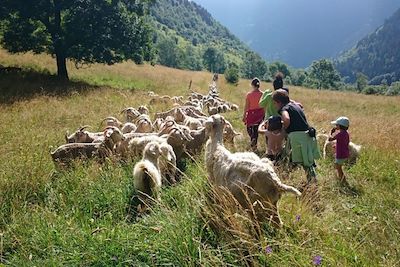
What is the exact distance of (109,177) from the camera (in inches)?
259

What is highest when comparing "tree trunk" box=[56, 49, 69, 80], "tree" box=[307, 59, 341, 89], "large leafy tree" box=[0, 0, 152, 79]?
"large leafy tree" box=[0, 0, 152, 79]

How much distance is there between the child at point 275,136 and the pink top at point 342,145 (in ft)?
4.29

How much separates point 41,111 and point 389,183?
1291 cm

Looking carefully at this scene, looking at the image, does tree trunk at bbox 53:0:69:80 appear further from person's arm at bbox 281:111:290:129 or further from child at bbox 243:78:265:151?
person's arm at bbox 281:111:290:129

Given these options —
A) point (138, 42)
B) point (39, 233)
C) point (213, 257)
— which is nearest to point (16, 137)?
point (39, 233)

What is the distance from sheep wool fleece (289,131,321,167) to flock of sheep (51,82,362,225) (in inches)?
51.9

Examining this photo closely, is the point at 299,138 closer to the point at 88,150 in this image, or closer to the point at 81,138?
the point at 88,150

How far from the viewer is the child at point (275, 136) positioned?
7145mm

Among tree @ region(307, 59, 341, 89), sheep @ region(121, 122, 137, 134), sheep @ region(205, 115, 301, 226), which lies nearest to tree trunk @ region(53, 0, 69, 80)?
sheep @ region(121, 122, 137, 134)

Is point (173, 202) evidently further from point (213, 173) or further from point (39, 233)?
point (39, 233)

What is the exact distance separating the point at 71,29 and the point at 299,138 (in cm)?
2077

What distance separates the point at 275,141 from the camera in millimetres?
7418

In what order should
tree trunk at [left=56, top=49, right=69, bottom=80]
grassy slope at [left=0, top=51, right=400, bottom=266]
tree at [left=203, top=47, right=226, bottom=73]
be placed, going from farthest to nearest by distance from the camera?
tree at [left=203, top=47, right=226, bottom=73] → tree trunk at [left=56, top=49, right=69, bottom=80] → grassy slope at [left=0, top=51, right=400, bottom=266]

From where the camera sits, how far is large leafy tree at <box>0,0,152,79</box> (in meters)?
23.3
